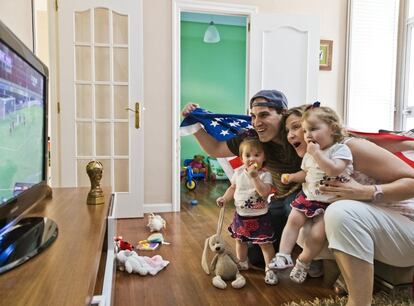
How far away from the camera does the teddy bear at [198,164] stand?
5.24 m

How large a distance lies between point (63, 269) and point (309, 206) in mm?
1082

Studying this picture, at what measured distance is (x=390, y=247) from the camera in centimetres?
125

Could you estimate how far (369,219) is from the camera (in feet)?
4.02

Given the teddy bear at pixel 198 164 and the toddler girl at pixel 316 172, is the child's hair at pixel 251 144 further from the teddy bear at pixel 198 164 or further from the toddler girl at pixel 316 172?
the teddy bear at pixel 198 164

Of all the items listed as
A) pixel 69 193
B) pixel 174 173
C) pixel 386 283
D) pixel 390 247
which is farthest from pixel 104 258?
pixel 174 173

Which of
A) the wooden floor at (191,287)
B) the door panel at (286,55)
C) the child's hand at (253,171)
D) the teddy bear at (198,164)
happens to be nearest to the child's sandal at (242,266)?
the wooden floor at (191,287)

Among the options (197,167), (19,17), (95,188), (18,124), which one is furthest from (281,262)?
(197,167)

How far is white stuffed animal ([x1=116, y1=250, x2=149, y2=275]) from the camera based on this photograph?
1.78 metres

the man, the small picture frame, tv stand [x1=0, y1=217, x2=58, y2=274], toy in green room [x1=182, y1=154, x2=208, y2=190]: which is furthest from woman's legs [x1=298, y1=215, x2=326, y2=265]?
toy in green room [x1=182, y1=154, x2=208, y2=190]

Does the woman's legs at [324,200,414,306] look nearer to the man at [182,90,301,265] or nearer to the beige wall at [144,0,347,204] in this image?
the man at [182,90,301,265]

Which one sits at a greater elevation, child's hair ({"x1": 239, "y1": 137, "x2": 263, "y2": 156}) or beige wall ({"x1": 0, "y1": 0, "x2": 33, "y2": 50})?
beige wall ({"x1": 0, "y1": 0, "x2": 33, "y2": 50})

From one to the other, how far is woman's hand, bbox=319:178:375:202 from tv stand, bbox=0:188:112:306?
0.88 metres

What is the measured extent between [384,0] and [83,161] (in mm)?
3484

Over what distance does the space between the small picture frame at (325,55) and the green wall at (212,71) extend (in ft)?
7.33
